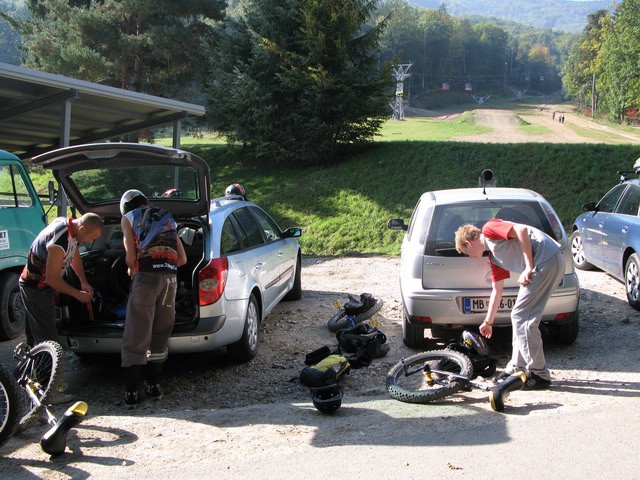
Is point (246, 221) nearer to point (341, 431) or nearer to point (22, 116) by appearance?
point (341, 431)

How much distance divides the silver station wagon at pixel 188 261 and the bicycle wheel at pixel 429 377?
1.58 meters

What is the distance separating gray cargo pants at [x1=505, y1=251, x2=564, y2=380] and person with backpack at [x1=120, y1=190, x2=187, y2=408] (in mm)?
2861

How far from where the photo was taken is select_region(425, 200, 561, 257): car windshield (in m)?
6.13

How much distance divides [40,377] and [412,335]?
3.56 m

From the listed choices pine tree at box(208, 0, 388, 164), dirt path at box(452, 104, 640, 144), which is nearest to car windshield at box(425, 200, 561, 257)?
pine tree at box(208, 0, 388, 164)

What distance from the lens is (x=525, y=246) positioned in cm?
473

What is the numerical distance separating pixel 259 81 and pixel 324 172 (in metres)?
3.74

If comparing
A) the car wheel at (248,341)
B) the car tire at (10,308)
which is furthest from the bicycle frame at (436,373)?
the car tire at (10,308)

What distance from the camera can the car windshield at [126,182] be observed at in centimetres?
647

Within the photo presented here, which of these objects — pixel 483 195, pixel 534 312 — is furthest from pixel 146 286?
pixel 483 195

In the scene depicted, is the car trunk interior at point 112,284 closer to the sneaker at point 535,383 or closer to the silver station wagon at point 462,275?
the silver station wagon at point 462,275

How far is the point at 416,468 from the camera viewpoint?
3.55 metres

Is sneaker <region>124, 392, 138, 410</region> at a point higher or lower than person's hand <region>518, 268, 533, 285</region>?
lower

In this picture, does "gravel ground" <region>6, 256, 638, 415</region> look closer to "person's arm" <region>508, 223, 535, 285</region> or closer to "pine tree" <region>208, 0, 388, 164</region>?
Answer: "person's arm" <region>508, 223, 535, 285</region>
